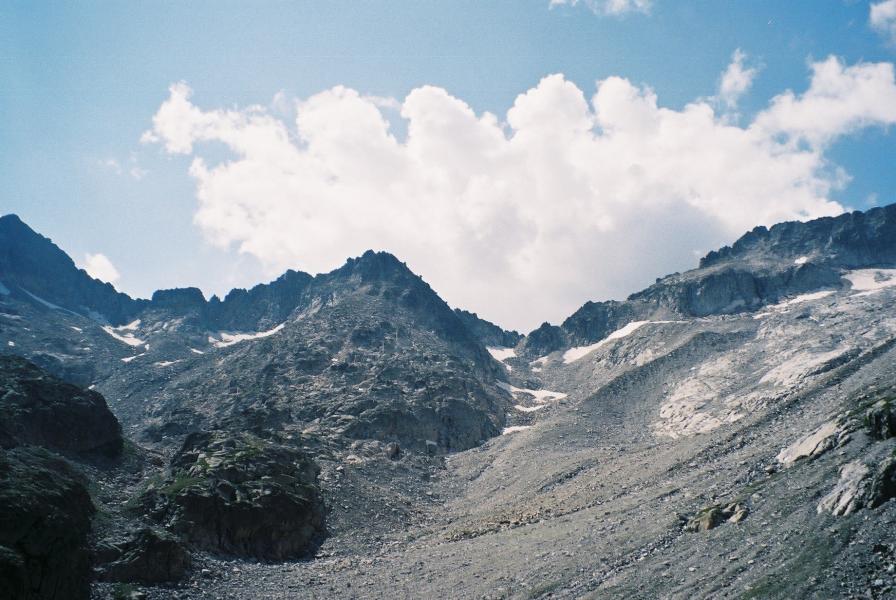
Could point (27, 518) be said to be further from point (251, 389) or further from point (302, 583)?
point (251, 389)

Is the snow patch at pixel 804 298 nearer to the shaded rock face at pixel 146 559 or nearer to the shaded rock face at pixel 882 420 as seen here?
the shaded rock face at pixel 882 420

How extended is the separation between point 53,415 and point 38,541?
149 ft

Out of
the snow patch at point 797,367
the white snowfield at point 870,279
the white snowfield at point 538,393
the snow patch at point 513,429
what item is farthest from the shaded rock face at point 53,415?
the white snowfield at point 870,279

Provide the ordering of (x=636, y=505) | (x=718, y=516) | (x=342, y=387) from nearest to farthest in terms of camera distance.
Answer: (x=718, y=516) < (x=636, y=505) < (x=342, y=387)

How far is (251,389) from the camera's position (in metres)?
138

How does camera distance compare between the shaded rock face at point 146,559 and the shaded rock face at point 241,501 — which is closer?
the shaded rock face at point 146,559

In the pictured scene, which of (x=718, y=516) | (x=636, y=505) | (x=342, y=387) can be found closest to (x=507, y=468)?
(x=636, y=505)

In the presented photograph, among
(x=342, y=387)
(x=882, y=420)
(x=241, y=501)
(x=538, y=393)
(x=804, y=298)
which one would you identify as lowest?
(x=882, y=420)

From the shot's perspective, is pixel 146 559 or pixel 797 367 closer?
pixel 146 559

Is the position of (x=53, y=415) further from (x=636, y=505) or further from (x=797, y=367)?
(x=797, y=367)

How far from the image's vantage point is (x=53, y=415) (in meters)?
69.0

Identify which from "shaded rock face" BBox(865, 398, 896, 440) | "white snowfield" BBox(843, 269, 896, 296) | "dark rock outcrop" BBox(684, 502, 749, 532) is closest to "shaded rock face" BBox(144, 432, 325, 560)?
"dark rock outcrop" BBox(684, 502, 749, 532)

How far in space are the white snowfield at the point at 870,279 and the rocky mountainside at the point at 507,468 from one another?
1560 millimetres

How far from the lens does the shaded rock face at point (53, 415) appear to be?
65.4m
